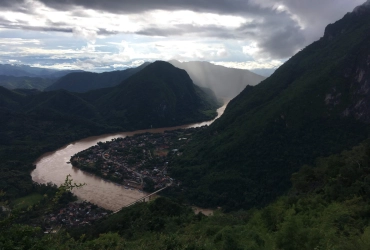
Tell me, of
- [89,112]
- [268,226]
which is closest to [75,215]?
[268,226]

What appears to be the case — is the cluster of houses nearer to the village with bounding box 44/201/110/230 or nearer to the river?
the village with bounding box 44/201/110/230

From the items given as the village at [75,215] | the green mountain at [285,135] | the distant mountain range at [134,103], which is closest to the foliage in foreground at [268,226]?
the village at [75,215]

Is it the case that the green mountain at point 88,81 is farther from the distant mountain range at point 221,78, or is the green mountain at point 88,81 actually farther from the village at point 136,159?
the village at point 136,159

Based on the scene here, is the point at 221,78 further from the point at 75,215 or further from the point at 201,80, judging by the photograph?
the point at 75,215

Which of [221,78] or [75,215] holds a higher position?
[221,78]

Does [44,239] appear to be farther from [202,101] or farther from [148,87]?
[202,101]

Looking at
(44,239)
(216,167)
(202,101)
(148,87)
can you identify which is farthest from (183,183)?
(202,101)
